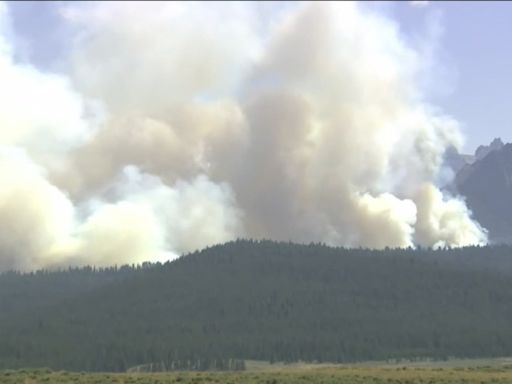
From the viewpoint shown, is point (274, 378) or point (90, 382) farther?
point (274, 378)

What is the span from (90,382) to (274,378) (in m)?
29.2

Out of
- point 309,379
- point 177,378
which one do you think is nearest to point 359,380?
point 309,379

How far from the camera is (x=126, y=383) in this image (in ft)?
390

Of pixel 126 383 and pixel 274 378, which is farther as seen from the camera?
pixel 274 378

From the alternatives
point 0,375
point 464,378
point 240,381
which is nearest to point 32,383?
point 0,375

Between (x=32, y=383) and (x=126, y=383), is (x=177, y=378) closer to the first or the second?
(x=126, y=383)

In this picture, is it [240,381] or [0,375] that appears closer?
[240,381]

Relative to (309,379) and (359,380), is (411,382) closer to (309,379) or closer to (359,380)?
(359,380)

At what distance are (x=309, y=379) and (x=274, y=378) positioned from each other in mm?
5718

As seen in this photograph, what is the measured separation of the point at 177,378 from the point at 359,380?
29.2m

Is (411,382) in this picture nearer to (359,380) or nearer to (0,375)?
(359,380)

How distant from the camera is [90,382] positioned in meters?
120

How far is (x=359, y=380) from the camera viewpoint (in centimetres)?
12862

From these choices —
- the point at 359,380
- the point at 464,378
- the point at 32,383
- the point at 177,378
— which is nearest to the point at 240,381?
the point at 177,378
